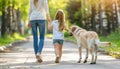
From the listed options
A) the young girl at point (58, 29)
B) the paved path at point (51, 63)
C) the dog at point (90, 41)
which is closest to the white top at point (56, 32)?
the young girl at point (58, 29)

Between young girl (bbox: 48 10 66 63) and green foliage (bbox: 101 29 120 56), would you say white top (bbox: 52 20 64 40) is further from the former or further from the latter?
green foliage (bbox: 101 29 120 56)

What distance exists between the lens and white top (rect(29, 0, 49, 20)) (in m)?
15.0

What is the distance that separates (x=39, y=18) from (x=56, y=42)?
3.20 feet

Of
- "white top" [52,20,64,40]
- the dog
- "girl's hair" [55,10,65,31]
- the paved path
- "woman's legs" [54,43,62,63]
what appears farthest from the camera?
"white top" [52,20,64,40]

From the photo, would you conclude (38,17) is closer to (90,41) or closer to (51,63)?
(51,63)

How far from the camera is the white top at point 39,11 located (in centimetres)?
1496

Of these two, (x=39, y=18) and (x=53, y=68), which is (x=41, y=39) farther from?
(x=53, y=68)

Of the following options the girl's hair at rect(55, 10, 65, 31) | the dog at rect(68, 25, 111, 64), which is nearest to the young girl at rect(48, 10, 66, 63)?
the girl's hair at rect(55, 10, 65, 31)

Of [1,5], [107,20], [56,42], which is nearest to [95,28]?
[107,20]

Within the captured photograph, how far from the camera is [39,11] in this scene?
49.2 feet

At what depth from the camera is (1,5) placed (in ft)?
119

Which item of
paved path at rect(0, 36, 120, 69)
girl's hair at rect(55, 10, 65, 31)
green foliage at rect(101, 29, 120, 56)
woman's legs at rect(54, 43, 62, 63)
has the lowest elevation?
green foliage at rect(101, 29, 120, 56)

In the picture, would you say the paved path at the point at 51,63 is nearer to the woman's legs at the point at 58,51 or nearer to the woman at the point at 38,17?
the woman's legs at the point at 58,51

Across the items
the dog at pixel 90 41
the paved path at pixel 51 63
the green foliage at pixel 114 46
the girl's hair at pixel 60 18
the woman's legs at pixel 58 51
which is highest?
the girl's hair at pixel 60 18
